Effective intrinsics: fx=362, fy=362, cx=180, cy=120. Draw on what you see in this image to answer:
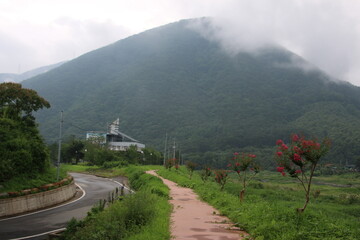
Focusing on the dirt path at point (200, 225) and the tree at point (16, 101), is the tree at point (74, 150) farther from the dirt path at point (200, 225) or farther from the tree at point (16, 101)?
the dirt path at point (200, 225)

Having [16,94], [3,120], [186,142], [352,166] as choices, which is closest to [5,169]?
[3,120]

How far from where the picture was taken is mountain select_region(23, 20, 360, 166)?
344 feet

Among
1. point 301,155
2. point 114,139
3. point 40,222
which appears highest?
point 114,139

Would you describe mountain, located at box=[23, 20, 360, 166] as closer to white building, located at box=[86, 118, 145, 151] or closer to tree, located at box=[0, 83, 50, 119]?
white building, located at box=[86, 118, 145, 151]

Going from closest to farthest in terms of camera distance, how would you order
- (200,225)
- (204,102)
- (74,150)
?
1. (200,225)
2. (74,150)
3. (204,102)

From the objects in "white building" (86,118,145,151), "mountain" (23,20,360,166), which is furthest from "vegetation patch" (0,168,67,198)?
"mountain" (23,20,360,166)

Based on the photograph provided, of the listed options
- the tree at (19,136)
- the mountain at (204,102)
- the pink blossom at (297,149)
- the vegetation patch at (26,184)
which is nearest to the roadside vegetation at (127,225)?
the pink blossom at (297,149)

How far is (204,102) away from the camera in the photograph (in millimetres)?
145250

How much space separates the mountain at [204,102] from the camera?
105 m

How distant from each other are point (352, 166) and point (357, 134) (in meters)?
12.2

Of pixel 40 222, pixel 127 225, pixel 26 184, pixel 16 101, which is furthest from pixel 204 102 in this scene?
pixel 127 225

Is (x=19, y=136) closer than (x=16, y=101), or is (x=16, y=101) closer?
(x=19, y=136)

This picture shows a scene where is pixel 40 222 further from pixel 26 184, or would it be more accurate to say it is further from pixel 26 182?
pixel 26 182

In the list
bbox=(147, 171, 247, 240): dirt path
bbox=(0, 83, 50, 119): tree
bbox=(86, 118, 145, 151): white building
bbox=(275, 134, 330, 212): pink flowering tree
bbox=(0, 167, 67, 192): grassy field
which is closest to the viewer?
bbox=(147, 171, 247, 240): dirt path
